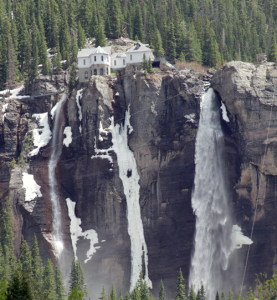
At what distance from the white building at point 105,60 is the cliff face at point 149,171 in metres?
3.81

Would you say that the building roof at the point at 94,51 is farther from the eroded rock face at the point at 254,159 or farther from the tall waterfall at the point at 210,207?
the eroded rock face at the point at 254,159

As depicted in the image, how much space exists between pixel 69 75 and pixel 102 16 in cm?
2677

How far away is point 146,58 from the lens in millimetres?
94438

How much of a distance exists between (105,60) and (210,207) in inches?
A: 1269

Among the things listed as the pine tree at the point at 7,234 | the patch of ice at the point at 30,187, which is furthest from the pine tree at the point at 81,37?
the pine tree at the point at 7,234

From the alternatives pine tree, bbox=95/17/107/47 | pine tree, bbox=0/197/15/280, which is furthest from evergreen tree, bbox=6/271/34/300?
pine tree, bbox=95/17/107/47

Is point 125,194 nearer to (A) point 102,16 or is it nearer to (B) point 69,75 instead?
(B) point 69,75

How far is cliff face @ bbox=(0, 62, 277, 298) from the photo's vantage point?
270ft

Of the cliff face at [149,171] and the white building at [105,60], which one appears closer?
the cliff face at [149,171]

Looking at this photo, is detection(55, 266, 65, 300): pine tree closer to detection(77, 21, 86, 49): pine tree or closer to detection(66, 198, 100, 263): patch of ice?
detection(66, 198, 100, 263): patch of ice

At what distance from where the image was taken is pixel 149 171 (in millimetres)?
86250

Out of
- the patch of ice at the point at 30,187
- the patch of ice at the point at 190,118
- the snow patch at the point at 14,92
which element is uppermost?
the snow patch at the point at 14,92

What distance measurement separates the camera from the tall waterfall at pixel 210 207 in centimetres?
8225

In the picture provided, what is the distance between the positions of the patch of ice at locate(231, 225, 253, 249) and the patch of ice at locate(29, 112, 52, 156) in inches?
1350
